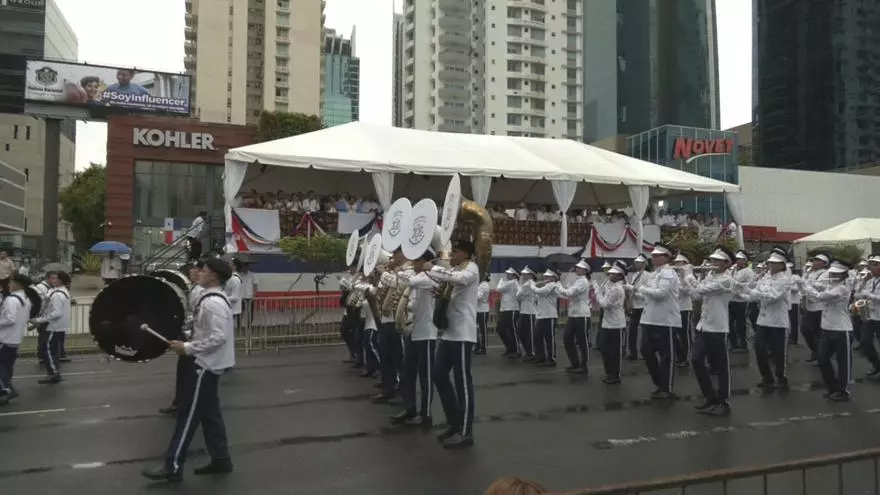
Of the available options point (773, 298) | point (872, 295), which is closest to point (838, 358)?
point (773, 298)

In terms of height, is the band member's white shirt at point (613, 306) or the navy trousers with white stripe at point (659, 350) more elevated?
the band member's white shirt at point (613, 306)

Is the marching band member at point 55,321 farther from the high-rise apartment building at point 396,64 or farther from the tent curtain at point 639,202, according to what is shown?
the high-rise apartment building at point 396,64

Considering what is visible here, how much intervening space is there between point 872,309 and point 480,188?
11.1 m

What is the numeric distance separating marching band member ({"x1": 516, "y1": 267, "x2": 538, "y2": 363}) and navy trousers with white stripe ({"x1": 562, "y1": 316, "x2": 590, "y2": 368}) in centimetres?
123

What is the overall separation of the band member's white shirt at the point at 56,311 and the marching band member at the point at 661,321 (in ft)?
29.4

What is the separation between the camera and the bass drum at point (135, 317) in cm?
574

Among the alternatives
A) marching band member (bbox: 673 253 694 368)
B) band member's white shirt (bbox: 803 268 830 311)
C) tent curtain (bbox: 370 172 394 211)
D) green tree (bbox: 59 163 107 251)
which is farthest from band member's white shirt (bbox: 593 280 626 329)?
green tree (bbox: 59 163 107 251)

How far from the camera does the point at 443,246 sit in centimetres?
740

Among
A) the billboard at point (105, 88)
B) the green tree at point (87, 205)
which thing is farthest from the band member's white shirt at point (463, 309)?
the green tree at point (87, 205)

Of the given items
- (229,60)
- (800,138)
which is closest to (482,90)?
(229,60)

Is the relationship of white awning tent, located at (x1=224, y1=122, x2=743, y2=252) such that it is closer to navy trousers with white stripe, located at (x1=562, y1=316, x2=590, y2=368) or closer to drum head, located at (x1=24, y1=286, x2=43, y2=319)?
drum head, located at (x1=24, y1=286, x2=43, y2=319)

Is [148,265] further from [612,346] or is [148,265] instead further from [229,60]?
[229,60]

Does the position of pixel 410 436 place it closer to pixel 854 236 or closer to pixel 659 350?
pixel 659 350

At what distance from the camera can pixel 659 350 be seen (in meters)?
9.51
